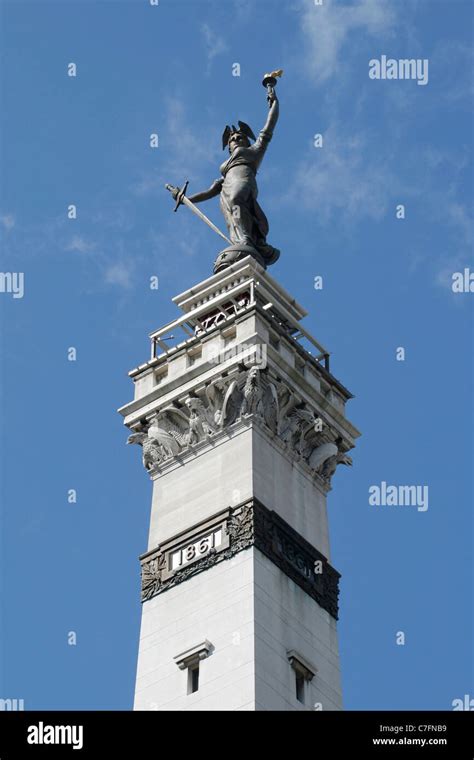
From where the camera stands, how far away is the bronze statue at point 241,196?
228 ft

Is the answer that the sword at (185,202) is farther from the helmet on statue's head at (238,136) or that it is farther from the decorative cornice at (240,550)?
the decorative cornice at (240,550)

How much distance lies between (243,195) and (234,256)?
3.28 metres

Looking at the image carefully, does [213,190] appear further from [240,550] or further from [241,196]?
[240,550]

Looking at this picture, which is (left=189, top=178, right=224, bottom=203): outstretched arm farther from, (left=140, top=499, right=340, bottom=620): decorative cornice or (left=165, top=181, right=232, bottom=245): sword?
(left=140, top=499, right=340, bottom=620): decorative cornice

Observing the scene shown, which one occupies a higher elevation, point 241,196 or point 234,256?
point 241,196

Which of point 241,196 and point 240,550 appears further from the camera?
point 241,196

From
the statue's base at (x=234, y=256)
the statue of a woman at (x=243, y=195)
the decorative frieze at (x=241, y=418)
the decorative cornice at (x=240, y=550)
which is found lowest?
the decorative cornice at (x=240, y=550)

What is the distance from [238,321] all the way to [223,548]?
31.3 ft

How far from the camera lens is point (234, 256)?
68.5 metres

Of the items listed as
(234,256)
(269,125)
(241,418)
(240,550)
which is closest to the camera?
(240,550)

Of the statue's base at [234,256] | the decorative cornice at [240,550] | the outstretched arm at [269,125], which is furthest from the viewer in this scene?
the outstretched arm at [269,125]

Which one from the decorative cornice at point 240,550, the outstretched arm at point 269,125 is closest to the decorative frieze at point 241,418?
the decorative cornice at point 240,550

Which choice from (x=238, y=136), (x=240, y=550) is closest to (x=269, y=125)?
(x=238, y=136)
